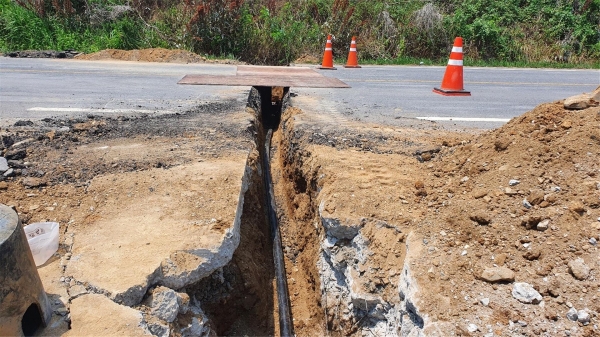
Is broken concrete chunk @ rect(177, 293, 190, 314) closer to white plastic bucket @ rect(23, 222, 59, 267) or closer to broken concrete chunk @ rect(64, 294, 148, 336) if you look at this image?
broken concrete chunk @ rect(64, 294, 148, 336)

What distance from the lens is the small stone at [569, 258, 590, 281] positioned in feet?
7.06

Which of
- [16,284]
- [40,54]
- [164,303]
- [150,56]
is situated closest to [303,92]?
[164,303]

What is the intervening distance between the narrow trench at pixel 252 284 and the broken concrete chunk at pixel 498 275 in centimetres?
160

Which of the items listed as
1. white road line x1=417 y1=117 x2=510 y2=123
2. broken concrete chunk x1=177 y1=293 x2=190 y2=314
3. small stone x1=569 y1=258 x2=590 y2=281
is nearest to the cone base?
white road line x1=417 y1=117 x2=510 y2=123

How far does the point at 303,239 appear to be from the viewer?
4.18 m

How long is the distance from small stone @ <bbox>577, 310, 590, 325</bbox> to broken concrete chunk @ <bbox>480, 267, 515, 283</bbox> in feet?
1.12

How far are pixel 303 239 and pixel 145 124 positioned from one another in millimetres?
2322

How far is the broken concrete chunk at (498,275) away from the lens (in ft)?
7.57

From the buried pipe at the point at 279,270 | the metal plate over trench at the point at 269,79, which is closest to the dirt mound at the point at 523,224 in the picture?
the buried pipe at the point at 279,270

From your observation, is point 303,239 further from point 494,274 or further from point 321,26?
point 321,26

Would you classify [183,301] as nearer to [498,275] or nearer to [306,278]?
[306,278]

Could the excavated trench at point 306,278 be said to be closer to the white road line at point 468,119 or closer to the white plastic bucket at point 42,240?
the white plastic bucket at point 42,240

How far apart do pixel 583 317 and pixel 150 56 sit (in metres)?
11.0

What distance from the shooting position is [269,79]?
7.75m
